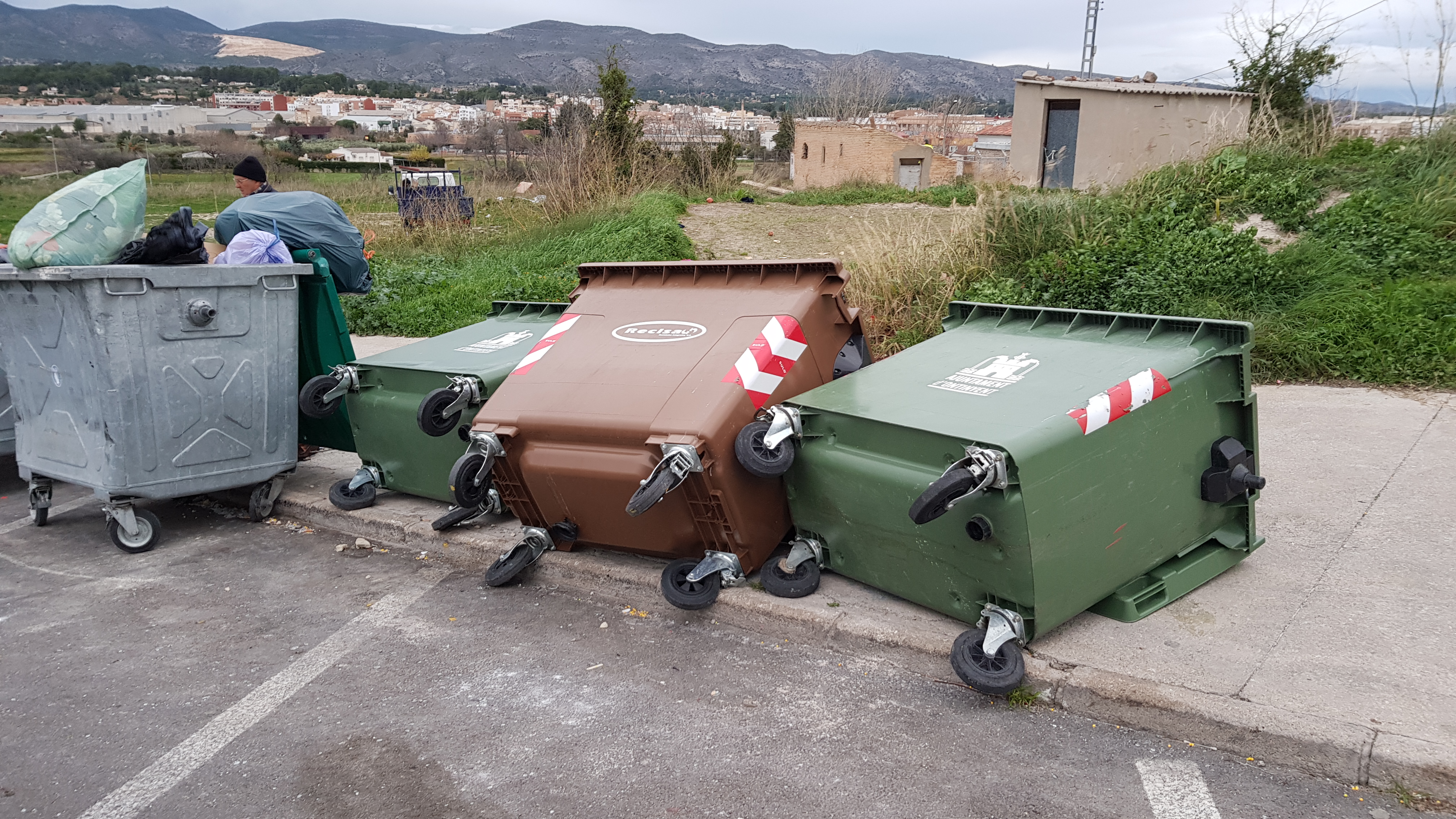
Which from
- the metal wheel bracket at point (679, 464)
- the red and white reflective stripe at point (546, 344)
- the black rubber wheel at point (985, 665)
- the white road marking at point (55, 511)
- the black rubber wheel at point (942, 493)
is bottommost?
the white road marking at point (55, 511)

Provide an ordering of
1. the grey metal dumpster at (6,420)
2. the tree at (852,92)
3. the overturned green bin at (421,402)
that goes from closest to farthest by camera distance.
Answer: the overturned green bin at (421,402) → the grey metal dumpster at (6,420) → the tree at (852,92)

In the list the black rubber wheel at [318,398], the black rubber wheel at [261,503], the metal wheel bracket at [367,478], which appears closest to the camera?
the black rubber wheel at [318,398]

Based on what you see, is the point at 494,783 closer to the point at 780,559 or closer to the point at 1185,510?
the point at 780,559

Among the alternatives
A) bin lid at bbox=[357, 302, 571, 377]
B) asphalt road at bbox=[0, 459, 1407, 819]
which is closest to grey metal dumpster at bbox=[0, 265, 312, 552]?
bin lid at bbox=[357, 302, 571, 377]

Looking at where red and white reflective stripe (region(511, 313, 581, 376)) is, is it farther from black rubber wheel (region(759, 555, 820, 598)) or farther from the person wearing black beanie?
the person wearing black beanie

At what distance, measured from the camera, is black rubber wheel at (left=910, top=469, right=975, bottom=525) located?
8.63 feet

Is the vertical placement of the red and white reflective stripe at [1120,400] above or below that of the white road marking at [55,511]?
above

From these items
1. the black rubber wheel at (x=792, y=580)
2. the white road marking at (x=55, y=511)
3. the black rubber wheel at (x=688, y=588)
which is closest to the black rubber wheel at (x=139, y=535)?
the white road marking at (x=55, y=511)

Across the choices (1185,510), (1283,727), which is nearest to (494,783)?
(1283,727)

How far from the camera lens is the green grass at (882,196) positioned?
18.7m

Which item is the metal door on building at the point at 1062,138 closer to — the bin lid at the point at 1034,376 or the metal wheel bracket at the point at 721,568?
the bin lid at the point at 1034,376

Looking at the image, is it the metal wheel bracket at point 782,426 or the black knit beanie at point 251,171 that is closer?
the metal wheel bracket at point 782,426

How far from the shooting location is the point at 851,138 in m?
40.5

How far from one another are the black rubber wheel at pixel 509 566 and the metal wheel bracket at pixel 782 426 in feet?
4.24
